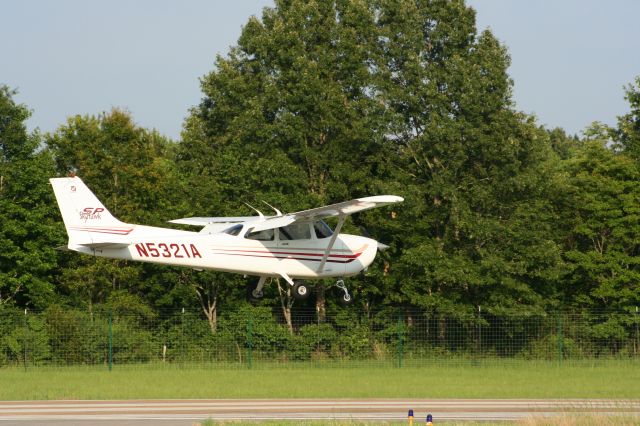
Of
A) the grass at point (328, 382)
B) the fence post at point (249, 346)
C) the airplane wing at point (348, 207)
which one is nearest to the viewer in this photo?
the grass at point (328, 382)

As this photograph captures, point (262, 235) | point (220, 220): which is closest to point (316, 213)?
point (262, 235)

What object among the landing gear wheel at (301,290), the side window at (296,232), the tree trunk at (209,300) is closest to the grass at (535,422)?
the side window at (296,232)

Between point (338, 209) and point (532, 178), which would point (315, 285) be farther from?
point (338, 209)

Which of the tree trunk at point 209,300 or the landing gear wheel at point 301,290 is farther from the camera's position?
the tree trunk at point 209,300

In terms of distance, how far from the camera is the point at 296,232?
36500 millimetres

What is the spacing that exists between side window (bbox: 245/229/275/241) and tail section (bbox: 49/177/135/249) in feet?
11.9

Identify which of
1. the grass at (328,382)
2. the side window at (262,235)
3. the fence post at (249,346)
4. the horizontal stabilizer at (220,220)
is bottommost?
the grass at (328,382)

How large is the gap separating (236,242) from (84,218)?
461 cm

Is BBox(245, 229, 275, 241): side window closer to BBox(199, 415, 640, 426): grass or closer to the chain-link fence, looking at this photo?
the chain-link fence

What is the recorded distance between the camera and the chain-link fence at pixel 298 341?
41906 millimetres

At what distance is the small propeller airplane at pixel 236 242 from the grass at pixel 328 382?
3.08 meters

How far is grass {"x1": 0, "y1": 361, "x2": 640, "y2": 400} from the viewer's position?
32031mm

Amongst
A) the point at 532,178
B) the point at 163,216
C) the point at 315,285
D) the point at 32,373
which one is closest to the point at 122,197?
the point at 163,216

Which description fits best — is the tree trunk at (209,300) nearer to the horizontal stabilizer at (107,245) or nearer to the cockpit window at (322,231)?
the cockpit window at (322,231)
